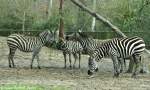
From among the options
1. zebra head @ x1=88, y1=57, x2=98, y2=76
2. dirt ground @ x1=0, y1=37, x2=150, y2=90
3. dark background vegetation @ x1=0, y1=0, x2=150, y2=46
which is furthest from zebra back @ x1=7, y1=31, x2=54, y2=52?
dark background vegetation @ x1=0, y1=0, x2=150, y2=46

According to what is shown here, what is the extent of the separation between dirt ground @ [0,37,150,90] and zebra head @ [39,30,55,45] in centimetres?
127

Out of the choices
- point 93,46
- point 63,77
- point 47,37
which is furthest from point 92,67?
Answer: point 47,37

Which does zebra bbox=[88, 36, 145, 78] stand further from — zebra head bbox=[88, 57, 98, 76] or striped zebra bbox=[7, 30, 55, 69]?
striped zebra bbox=[7, 30, 55, 69]

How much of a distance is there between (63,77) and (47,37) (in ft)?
14.9

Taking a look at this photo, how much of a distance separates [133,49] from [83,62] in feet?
19.8

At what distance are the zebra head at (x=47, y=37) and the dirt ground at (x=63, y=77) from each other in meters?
1.27

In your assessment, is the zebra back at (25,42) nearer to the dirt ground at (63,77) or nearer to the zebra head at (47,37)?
the zebra head at (47,37)

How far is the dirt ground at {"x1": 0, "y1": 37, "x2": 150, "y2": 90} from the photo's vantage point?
16.3 m

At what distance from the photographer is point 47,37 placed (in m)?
23.1

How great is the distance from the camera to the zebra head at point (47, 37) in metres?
22.9

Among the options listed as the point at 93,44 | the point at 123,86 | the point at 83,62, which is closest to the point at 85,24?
the point at 83,62

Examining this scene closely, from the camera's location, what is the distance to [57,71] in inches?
840

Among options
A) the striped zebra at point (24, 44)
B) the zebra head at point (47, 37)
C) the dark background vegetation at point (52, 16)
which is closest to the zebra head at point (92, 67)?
the striped zebra at point (24, 44)

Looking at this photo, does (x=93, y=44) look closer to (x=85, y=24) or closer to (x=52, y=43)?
(x=52, y=43)
